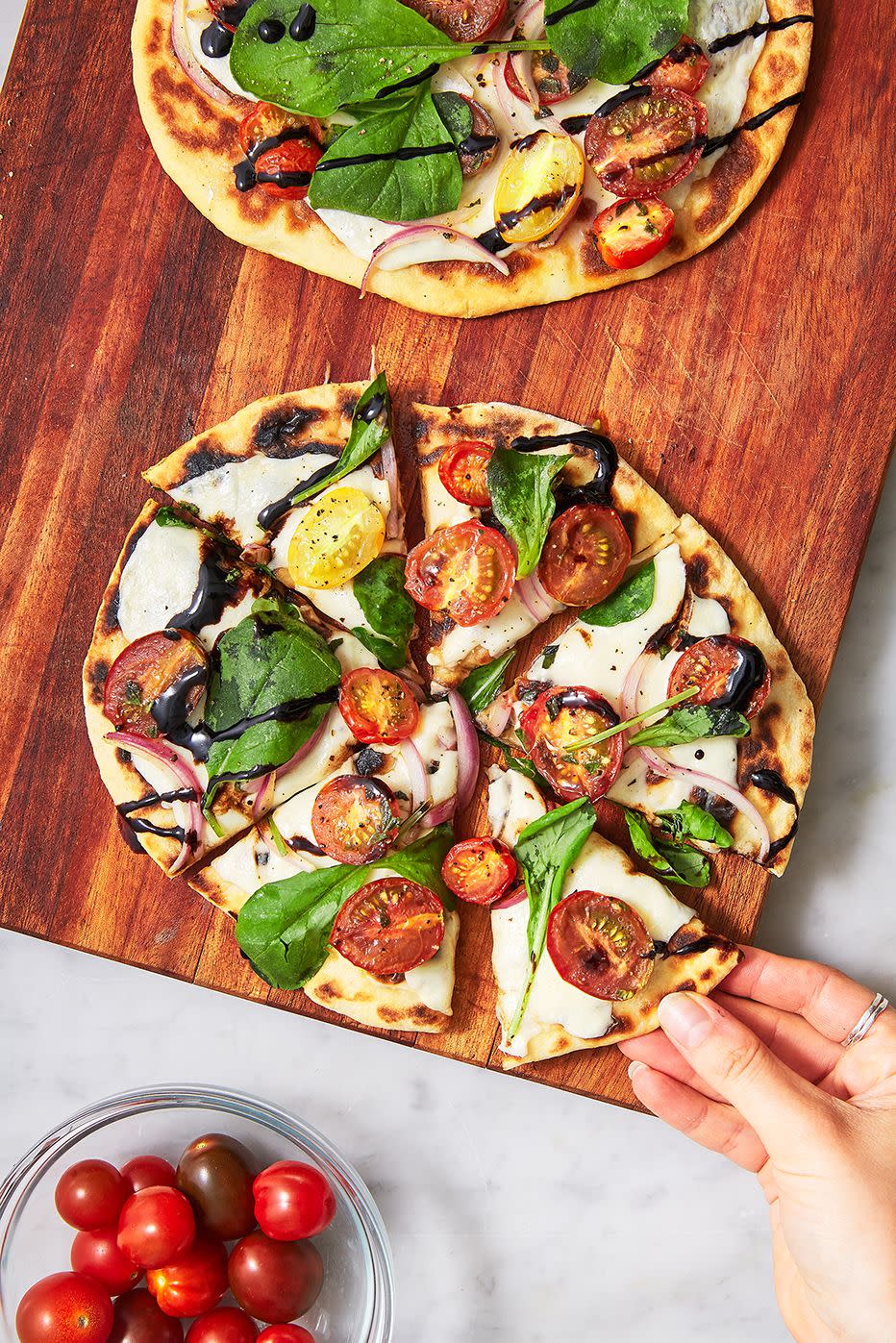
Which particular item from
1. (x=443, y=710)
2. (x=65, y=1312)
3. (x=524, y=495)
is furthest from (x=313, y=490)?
(x=65, y=1312)

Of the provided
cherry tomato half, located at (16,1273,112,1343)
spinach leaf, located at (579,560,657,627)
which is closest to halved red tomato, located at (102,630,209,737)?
spinach leaf, located at (579,560,657,627)

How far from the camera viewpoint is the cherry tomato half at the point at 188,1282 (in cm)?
332

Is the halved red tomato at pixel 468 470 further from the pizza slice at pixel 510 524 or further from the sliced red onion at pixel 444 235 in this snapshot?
the sliced red onion at pixel 444 235

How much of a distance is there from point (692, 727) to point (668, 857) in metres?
0.42

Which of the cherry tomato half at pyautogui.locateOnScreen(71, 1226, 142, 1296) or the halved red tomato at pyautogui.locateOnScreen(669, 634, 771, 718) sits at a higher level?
the halved red tomato at pyautogui.locateOnScreen(669, 634, 771, 718)

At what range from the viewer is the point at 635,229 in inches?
128

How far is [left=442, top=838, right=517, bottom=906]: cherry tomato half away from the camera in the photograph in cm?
327

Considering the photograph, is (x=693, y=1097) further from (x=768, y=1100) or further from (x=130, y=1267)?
(x=130, y=1267)

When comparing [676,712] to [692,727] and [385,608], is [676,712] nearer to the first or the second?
[692,727]

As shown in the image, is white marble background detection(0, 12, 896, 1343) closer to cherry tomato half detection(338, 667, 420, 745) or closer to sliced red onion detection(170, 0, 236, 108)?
cherry tomato half detection(338, 667, 420, 745)

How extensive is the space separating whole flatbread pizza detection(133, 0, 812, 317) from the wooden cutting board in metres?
0.10

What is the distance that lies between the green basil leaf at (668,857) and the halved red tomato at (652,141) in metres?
1.78

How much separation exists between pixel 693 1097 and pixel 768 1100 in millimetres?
489

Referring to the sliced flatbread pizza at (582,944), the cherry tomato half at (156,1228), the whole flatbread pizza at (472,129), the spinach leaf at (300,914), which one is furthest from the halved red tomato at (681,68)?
the cherry tomato half at (156,1228)
